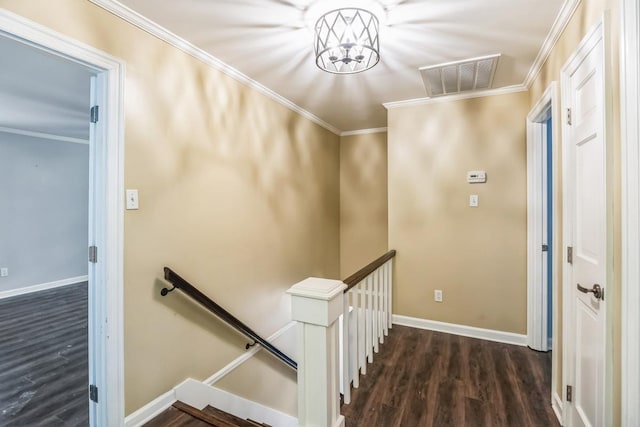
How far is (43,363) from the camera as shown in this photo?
2578 mm

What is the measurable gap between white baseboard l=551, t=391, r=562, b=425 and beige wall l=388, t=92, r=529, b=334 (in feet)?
3.29

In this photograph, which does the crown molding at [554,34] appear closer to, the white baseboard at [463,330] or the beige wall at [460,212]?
the beige wall at [460,212]

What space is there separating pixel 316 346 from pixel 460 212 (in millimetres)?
2269

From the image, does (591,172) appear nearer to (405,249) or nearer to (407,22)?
(407,22)

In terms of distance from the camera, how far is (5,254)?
4355mm

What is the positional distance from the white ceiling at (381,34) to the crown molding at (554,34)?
28 millimetres

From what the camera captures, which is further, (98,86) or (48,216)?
(48,216)

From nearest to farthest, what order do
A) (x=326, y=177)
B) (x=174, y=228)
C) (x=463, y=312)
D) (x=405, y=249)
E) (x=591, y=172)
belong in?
(x=591, y=172), (x=174, y=228), (x=463, y=312), (x=405, y=249), (x=326, y=177)

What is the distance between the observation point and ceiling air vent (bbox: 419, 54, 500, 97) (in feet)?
7.80

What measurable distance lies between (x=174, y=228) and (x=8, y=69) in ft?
6.59

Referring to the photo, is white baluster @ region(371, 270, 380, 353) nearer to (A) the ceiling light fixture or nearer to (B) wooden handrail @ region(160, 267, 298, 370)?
(B) wooden handrail @ region(160, 267, 298, 370)

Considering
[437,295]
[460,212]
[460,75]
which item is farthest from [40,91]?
[437,295]

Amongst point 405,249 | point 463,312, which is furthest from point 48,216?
point 463,312

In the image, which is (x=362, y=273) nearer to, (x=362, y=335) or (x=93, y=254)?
(x=362, y=335)
